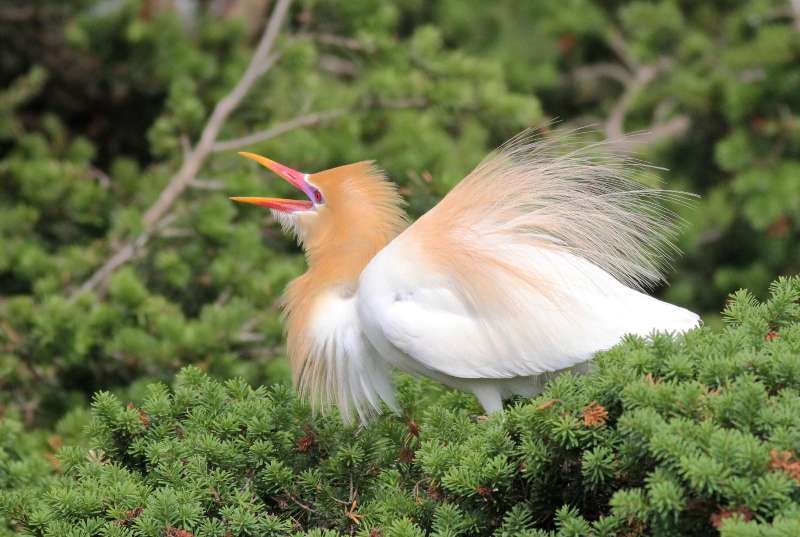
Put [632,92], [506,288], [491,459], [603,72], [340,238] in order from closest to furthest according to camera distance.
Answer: [491,459] → [506,288] → [340,238] → [632,92] → [603,72]

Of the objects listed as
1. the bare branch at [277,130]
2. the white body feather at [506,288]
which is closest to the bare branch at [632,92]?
the bare branch at [277,130]

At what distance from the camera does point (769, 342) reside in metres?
2.33

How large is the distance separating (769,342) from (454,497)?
2.26 ft

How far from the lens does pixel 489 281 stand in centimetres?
275

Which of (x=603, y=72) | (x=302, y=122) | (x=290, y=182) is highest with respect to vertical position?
(x=290, y=182)

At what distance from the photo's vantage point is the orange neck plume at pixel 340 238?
9.97ft

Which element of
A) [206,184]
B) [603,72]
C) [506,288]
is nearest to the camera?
[506,288]

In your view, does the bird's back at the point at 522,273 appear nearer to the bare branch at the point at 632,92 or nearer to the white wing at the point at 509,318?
the white wing at the point at 509,318

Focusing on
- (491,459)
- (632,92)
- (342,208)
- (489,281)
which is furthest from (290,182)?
(632,92)

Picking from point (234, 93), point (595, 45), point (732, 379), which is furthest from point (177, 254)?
point (595, 45)

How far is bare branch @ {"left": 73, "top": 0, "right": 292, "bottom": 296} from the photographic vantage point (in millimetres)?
4820

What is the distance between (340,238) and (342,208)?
0.08 metres

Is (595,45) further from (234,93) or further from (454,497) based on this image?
(454,497)

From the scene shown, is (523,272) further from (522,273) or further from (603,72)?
(603,72)
